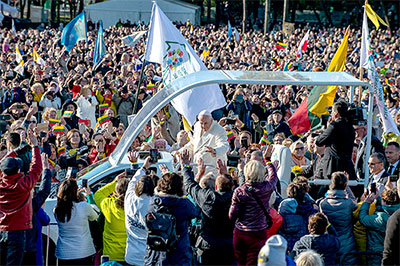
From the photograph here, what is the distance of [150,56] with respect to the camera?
11117mm

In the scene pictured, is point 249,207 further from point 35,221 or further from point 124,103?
point 124,103

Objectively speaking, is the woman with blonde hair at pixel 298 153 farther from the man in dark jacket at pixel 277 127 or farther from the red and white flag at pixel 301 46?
the red and white flag at pixel 301 46

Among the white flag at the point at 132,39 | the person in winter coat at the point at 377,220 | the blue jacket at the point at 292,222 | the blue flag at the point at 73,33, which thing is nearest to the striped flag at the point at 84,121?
the white flag at the point at 132,39

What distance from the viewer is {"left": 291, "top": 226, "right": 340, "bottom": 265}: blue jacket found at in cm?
597

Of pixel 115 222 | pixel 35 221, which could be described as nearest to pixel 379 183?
pixel 115 222

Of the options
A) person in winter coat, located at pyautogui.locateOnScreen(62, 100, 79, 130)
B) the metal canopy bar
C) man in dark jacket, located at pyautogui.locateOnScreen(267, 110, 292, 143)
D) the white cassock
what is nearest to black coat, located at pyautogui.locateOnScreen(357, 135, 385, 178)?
the metal canopy bar

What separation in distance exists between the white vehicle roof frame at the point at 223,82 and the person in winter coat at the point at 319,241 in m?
2.01

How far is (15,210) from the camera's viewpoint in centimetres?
636

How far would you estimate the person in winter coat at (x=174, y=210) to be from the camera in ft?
19.3

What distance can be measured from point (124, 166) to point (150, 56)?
3.80m

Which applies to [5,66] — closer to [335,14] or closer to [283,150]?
[283,150]

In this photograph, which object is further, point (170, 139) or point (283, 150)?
point (170, 139)

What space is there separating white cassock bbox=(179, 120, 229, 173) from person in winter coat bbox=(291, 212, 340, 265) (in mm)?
2131

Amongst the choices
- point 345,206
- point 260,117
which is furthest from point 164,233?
point 260,117
